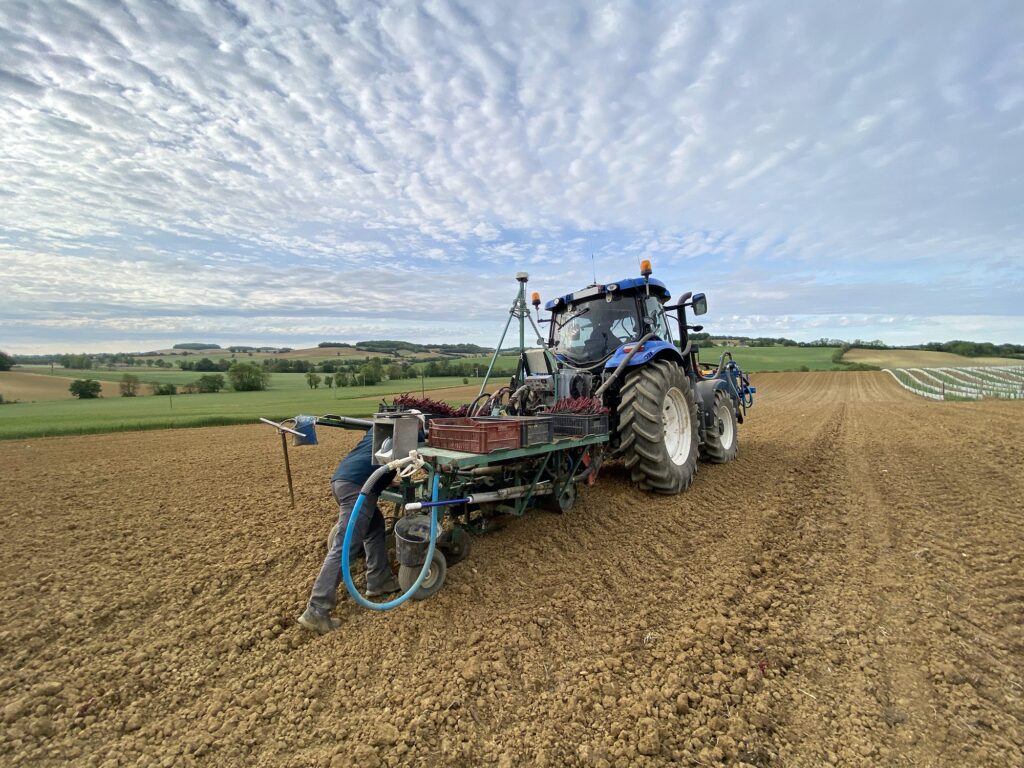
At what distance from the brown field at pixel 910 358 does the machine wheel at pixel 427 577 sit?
160ft

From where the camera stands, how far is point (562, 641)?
9.07 ft

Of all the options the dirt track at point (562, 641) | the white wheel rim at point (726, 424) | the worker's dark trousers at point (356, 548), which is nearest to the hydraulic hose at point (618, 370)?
the dirt track at point (562, 641)

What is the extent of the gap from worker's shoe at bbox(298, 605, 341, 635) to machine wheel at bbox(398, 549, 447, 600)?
1.48 ft

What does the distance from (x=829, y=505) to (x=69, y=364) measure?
156 feet

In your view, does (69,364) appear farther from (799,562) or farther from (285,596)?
(799,562)

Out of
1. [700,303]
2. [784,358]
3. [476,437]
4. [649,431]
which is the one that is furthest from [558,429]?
[784,358]

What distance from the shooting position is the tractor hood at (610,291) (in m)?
5.88

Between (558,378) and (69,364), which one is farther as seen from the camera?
(69,364)

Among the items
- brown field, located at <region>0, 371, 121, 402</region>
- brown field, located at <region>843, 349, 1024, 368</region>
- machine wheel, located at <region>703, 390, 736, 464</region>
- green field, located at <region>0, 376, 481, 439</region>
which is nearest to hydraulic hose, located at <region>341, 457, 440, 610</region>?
machine wheel, located at <region>703, 390, 736, 464</region>

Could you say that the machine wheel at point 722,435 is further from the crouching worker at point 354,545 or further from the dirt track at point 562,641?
the crouching worker at point 354,545

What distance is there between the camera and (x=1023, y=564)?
11.4ft

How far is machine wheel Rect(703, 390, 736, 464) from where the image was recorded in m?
6.76

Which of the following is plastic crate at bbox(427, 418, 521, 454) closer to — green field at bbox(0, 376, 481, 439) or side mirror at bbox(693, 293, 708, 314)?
side mirror at bbox(693, 293, 708, 314)

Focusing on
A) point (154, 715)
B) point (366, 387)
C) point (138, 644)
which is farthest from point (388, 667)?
point (366, 387)
